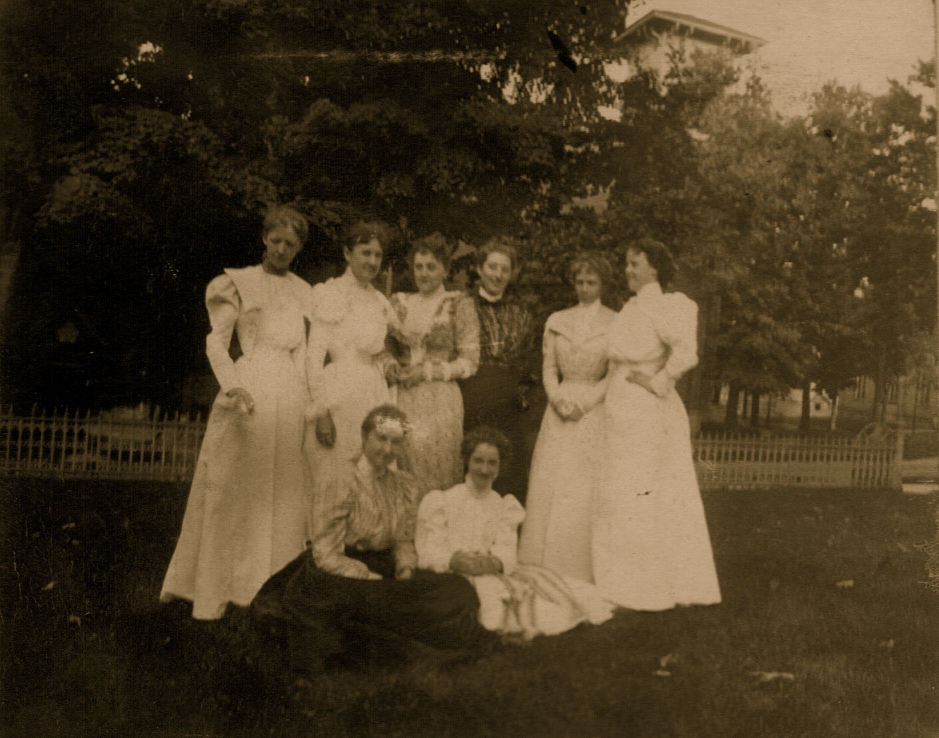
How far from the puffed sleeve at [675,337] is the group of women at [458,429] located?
0.04 feet

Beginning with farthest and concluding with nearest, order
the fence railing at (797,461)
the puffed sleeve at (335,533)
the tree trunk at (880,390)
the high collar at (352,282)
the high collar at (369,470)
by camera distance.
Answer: the tree trunk at (880,390) → the fence railing at (797,461) → the high collar at (352,282) → the high collar at (369,470) → the puffed sleeve at (335,533)

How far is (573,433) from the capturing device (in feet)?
12.7

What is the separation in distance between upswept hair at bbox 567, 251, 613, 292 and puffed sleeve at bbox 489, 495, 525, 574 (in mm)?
1085

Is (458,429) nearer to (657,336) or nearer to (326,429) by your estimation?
(326,429)

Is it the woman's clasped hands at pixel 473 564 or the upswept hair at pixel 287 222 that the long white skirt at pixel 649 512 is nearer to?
the woman's clasped hands at pixel 473 564

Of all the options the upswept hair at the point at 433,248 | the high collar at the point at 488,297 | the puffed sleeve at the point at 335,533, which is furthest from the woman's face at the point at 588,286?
the puffed sleeve at the point at 335,533

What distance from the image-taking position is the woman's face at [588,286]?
3.85m

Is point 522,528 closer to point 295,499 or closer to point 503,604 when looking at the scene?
point 503,604

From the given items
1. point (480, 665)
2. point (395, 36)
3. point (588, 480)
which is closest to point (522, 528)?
point (588, 480)

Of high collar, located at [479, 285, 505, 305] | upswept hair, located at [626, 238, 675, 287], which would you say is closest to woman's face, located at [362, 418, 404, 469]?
high collar, located at [479, 285, 505, 305]

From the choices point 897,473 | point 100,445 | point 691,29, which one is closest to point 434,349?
point 100,445

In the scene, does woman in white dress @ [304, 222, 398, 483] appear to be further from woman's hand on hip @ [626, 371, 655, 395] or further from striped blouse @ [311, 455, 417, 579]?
woman's hand on hip @ [626, 371, 655, 395]

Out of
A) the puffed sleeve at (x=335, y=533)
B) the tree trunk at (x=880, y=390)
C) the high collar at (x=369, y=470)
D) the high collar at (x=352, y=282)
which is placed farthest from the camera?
the tree trunk at (x=880, y=390)

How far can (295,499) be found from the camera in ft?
12.5
